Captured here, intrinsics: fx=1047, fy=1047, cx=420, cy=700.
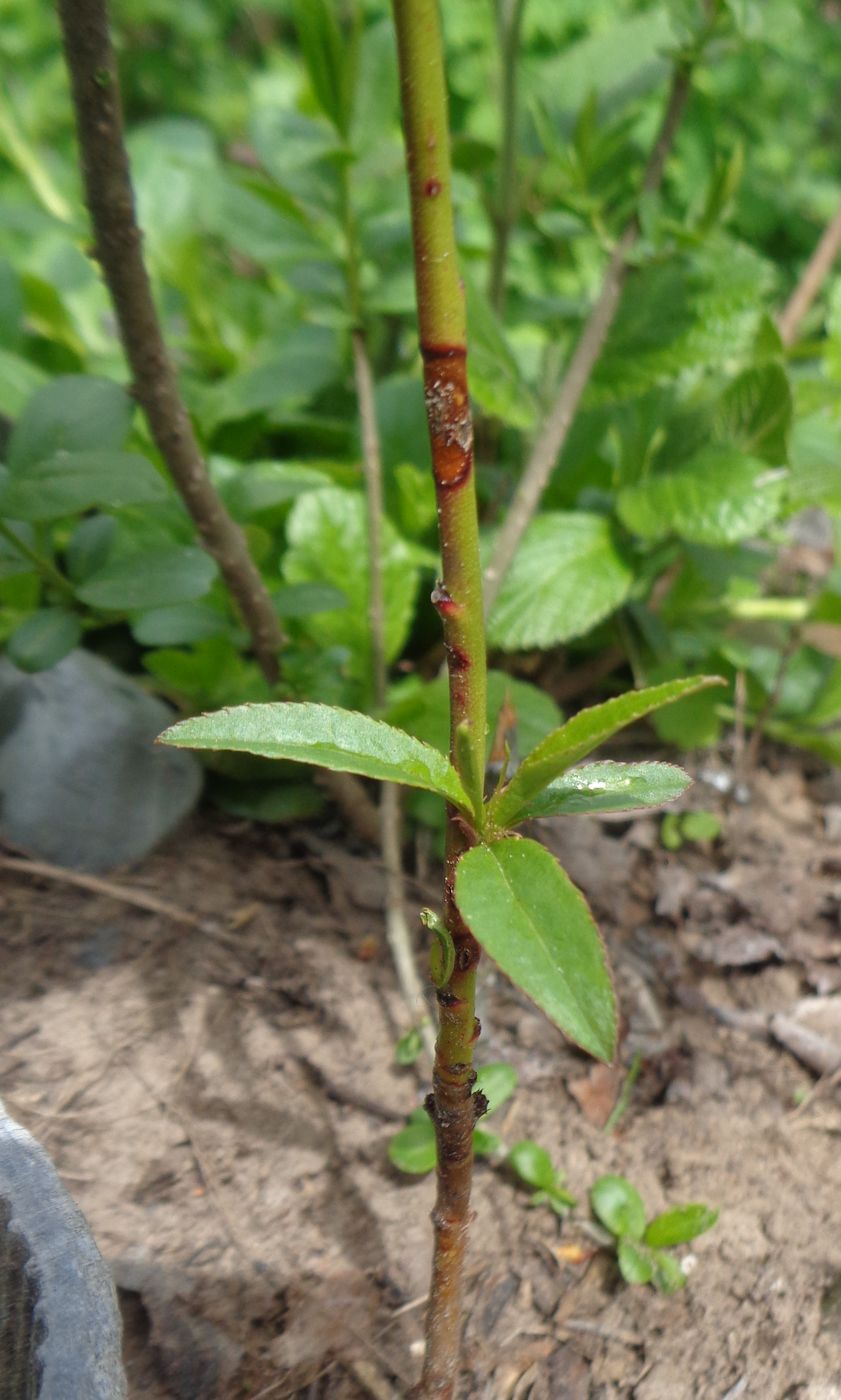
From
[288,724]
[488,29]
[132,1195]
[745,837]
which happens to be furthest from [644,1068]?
[488,29]

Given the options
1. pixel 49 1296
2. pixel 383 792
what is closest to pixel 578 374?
pixel 383 792

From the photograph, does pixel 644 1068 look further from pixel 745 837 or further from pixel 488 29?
pixel 488 29

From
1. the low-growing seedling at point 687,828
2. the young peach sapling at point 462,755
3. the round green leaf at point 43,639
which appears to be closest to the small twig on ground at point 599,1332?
the young peach sapling at point 462,755

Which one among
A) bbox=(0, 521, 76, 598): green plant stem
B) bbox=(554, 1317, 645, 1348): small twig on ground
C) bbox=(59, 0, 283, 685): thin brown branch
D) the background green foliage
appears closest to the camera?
bbox=(59, 0, 283, 685): thin brown branch

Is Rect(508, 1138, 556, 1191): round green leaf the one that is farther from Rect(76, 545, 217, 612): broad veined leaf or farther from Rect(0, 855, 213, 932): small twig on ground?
Rect(76, 545, 217, 612): broad veined leaf

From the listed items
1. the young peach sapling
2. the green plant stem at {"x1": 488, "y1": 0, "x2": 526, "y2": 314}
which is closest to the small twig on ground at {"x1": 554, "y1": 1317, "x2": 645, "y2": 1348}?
the young peach sapling

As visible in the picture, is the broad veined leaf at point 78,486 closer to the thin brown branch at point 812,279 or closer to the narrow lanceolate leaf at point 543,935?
the narrow lanceolate leaf at point 543,935
